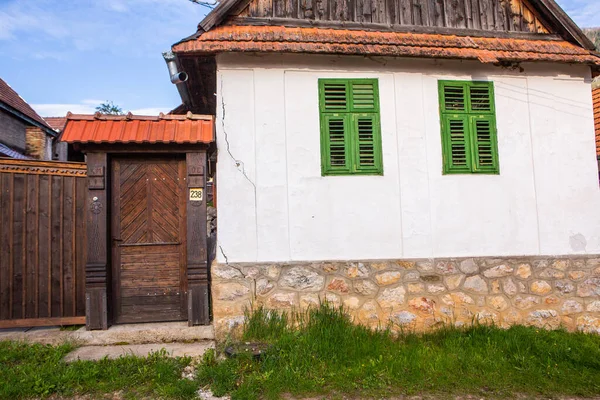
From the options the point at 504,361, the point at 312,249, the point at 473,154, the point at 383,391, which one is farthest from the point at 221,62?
the point at 504,361

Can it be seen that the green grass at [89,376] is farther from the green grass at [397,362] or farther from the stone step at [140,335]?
the stone step at [140,335]

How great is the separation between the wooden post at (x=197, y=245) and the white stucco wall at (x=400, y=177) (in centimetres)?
24

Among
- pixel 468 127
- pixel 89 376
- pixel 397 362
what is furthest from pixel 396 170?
pixel 89 376

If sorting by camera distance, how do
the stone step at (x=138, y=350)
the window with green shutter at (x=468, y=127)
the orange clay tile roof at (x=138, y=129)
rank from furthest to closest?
the window with green shutter at (x=468, y=127) < the orange clay tile roof at (x=138, y=129) < the stone step at (x=138, y=350)

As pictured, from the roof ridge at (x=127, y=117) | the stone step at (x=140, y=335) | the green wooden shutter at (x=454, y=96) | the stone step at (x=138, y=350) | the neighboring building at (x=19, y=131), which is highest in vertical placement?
the neighboring building at (x=19, y=131)

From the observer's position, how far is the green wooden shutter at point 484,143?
5.45m

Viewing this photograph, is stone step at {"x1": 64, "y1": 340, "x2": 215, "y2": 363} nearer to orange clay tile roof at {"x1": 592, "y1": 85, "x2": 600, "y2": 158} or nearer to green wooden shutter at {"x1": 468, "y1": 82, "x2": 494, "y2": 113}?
green wooden shutter at {"x1": 468, "y1": 82, "x2": 494, "y2": 113}

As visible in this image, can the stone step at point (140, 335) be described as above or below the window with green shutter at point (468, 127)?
below

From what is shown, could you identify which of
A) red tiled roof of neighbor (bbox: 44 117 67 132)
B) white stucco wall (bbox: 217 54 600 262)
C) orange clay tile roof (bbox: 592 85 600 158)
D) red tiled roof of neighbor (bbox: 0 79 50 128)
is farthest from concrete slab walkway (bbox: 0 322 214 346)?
red tiled roof of neighbor (bbox: 44 117 67 132)

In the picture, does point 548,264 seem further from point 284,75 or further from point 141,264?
point 141,264

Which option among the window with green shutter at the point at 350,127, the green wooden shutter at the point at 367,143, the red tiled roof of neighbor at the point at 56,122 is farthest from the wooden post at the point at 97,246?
the red tiled roof of neighbor at the point at 56,122

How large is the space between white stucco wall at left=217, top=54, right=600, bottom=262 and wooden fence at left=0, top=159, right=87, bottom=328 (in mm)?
1920

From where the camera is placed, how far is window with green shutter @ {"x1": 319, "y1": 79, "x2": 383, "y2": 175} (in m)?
5.23

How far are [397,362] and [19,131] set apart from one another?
55.2ft
